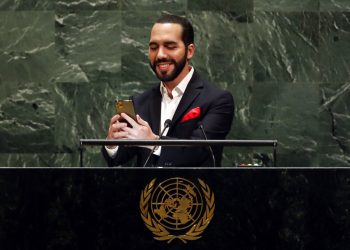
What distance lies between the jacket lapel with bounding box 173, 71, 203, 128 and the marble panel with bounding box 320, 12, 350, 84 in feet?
6.15

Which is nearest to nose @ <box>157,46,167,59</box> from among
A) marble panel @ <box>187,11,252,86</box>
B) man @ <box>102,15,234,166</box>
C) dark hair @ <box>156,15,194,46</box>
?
man @ <box>102,15,234,166</box>

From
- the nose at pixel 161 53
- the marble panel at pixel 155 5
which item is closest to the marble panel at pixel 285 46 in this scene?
the marble panel at pixel 155 5

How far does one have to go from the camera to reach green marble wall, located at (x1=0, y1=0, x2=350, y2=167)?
612cm

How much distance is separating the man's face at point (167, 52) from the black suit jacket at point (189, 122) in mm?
114

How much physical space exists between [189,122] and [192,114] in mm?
65

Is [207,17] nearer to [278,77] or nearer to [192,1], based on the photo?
[192,1]

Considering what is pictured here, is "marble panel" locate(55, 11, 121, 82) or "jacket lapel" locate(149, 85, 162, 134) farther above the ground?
"marble panel" locate(55, 11, 121, 82)

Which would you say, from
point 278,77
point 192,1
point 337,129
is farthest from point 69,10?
point 337,129
